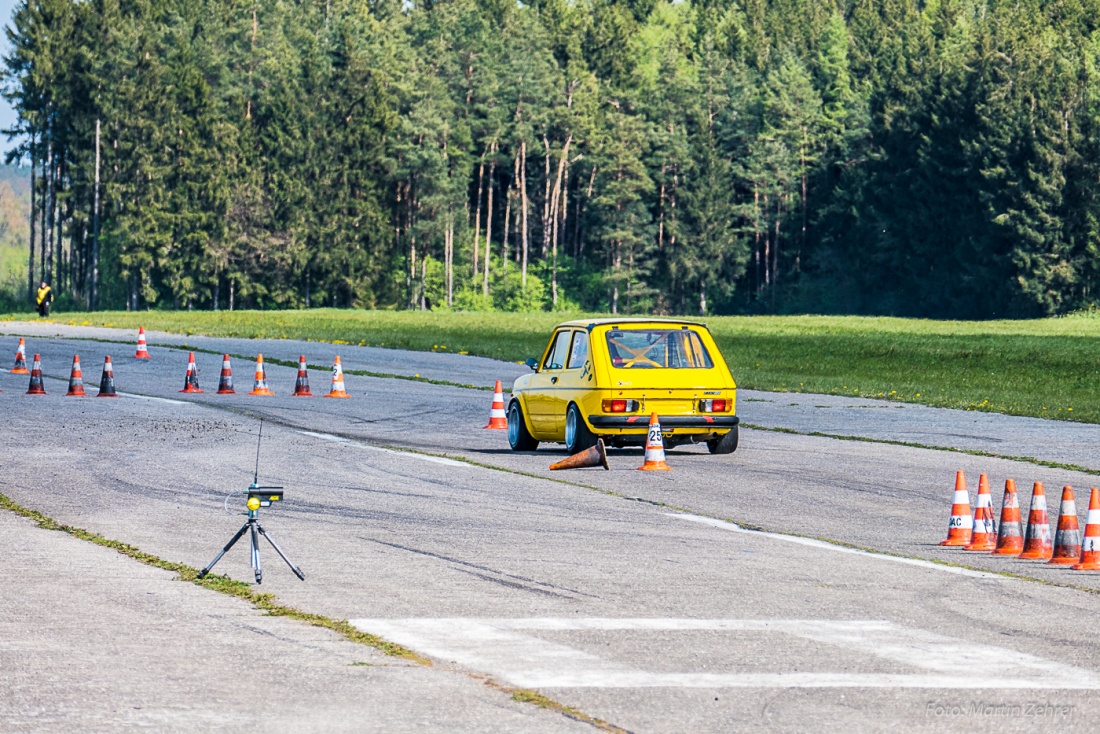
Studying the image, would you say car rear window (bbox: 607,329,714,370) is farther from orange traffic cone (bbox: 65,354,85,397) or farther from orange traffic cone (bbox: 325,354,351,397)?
orange traffic cone (bbox: 65,354,85,397)

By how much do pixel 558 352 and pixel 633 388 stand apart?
6.32ft

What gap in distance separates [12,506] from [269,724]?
867 centimetres

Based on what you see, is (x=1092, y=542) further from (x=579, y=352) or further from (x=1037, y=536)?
(x=579, y=352)

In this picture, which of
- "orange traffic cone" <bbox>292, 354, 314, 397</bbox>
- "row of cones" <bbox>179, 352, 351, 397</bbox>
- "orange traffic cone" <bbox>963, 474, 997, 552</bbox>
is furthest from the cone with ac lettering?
"orange traffic cone" <bbox>963, 474, 997, 552</bbox>

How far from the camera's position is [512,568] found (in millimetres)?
11656

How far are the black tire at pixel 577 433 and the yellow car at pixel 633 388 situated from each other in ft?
0.04

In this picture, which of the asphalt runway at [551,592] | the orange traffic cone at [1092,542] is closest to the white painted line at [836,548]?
the asphalt runway at [551,592]

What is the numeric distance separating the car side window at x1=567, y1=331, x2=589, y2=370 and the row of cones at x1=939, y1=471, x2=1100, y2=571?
736cm

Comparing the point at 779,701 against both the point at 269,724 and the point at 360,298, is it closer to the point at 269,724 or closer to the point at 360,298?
the point at 269,724

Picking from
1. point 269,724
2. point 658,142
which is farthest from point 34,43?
point 269,724

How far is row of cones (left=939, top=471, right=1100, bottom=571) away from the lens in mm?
12039

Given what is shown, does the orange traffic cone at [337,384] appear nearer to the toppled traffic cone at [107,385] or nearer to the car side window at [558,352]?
the toppled traffic cone at [107,385]

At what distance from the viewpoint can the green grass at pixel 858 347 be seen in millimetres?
33719

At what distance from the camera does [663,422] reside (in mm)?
19391
